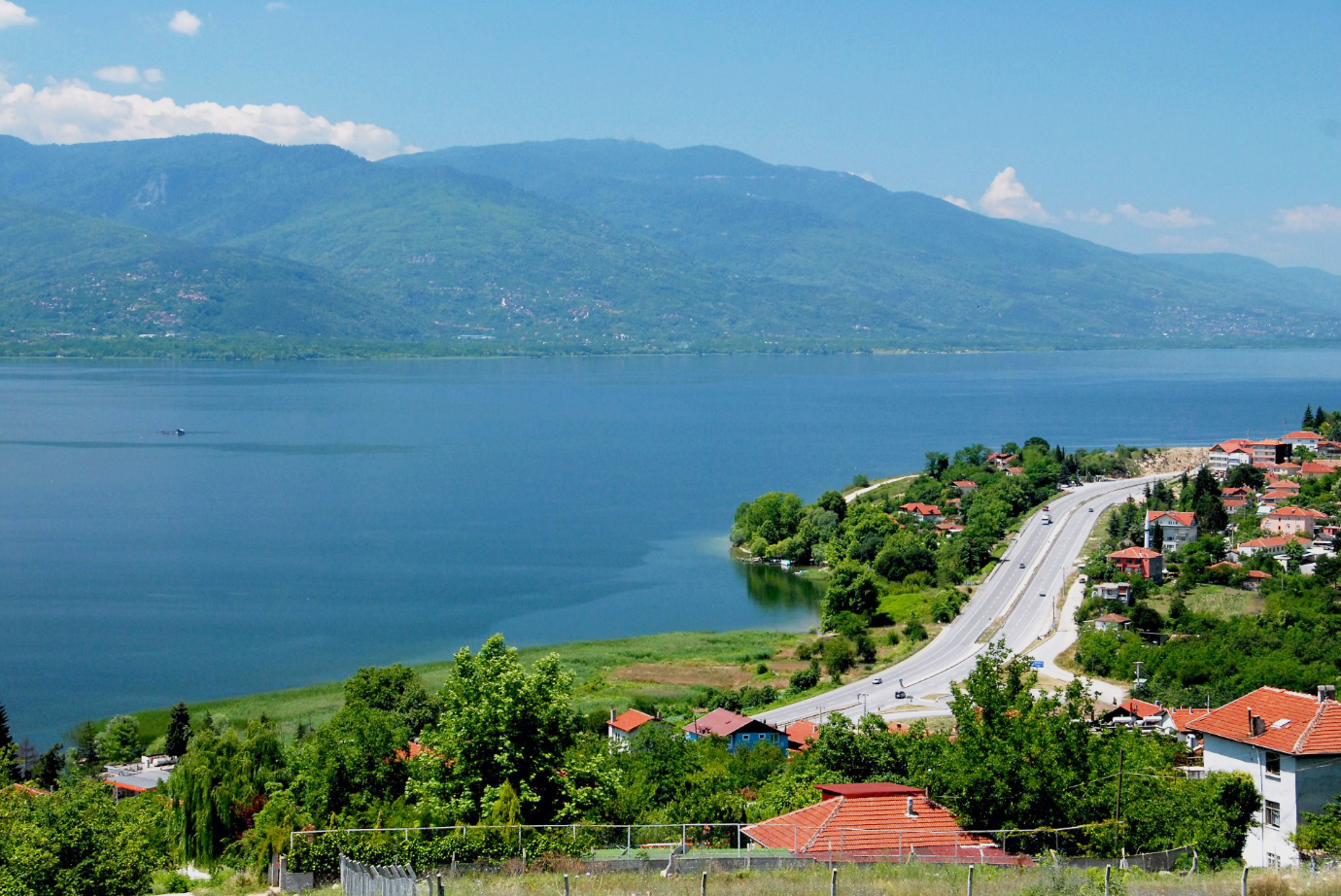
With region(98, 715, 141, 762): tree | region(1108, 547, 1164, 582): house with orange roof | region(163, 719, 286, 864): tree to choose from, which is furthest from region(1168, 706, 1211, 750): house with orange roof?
region(98, 715, 141, 762): tree

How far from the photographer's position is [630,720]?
1888cm

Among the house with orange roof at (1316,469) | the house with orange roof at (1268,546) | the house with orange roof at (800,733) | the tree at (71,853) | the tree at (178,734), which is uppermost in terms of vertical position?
the tree at (71,853)

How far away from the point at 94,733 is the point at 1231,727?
661 inches

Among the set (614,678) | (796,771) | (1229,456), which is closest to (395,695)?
(614,678)

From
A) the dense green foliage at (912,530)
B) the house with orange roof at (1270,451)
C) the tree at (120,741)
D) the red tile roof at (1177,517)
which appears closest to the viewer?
the tree at (120,741)

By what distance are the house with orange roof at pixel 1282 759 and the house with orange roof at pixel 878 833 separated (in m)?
2.42

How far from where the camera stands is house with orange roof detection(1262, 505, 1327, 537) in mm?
32406

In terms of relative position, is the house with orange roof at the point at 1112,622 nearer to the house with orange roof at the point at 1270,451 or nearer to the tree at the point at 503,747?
the tree at the point at 503,747

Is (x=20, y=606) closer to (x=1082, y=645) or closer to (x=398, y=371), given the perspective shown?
(x=1082, y=645)

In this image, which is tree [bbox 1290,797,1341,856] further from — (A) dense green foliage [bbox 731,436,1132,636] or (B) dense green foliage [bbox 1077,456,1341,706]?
(A) dense green foliage [bbox 731,436,1132,636]

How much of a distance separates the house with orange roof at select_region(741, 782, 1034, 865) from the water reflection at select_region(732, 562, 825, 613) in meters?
22.7

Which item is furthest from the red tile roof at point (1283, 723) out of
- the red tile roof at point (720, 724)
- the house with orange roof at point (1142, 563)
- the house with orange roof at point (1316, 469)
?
the house with orange roof at point (1316, 469)

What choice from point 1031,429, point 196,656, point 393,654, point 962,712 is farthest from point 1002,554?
point 1031,429

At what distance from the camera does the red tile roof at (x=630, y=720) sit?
1847 centimetres
